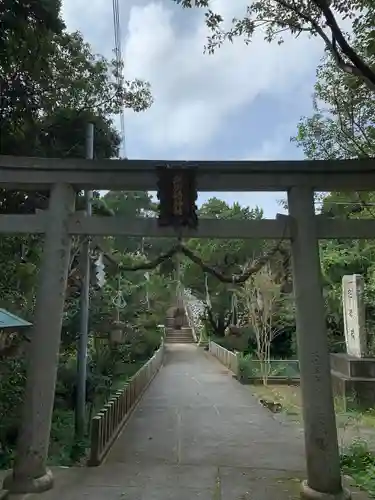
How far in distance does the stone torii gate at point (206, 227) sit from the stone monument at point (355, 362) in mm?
6023

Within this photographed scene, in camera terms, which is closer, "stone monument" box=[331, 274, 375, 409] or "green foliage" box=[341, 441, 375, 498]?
"green foliage" box=[341, 441, 375, 498]

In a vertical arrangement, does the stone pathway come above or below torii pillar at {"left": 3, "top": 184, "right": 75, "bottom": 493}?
below

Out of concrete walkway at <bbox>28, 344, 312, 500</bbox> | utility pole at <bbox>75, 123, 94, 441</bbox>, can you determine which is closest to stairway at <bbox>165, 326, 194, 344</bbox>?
concrete walkway at <bbox>28, 344, 312, 500</bbox>

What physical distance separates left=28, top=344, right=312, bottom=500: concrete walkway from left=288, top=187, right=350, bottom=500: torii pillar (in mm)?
369

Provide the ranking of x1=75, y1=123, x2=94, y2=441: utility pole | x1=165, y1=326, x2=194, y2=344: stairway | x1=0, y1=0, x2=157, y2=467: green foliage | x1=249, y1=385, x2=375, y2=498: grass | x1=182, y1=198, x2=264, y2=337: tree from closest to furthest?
x1=249, y1=385, x2=375, y2=498: grass
x1=0, y1=0, x2=157, y2=467: green foliage
x1=75, y1=123, x2=94, y2=441: utility pole
x1=182, y1=198, x2=264, y2=337: tree
x1=165, y1=326, x2=194, y2=344: stairway

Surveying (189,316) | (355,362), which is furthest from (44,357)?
(189,316)

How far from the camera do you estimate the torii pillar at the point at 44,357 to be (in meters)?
4.36

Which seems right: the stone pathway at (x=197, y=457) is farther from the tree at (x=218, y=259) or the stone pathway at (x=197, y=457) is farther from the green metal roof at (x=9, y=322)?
the tree at (x=218, y=259)

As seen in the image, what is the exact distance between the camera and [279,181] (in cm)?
495

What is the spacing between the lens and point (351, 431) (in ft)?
25.1

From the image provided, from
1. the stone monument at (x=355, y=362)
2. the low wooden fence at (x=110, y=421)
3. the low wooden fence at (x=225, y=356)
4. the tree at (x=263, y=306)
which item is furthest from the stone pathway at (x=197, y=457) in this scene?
the low wooden fence at (x=225, y=356)

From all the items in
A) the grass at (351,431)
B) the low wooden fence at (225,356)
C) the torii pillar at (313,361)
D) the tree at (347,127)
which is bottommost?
the grass at (351,431)

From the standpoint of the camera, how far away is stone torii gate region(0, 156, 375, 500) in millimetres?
4492

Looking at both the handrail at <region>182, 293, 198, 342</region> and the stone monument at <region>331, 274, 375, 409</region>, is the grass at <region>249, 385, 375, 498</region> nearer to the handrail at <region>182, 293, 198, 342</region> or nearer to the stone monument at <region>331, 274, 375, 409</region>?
the stone monument at <region>331, 274, 375, 409</region>
